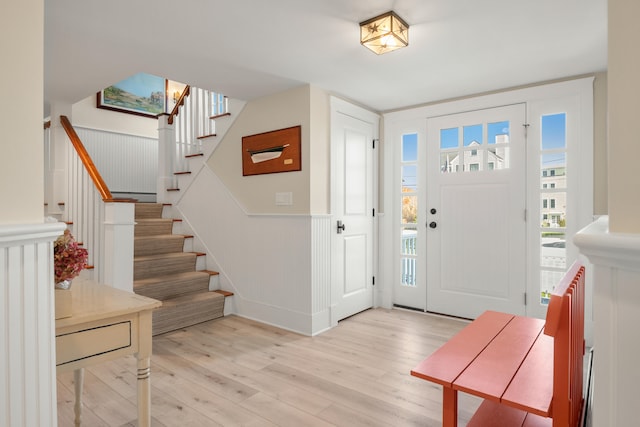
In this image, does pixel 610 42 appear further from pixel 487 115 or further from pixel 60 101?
pixel 60 101

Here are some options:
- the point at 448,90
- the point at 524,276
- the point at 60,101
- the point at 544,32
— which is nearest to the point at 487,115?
the point at 448,90

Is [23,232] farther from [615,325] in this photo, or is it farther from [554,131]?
[554,131]

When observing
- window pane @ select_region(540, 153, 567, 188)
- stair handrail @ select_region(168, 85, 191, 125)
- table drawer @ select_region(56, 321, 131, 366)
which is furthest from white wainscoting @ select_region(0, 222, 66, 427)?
stair handrail @ select_region(168, 85, 191, 125)

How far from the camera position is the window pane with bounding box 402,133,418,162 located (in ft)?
13.1

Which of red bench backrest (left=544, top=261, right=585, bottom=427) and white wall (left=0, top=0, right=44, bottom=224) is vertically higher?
white wall (left=0, top=0, right=44, bottom=224)

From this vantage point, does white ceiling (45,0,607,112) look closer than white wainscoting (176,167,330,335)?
Yes

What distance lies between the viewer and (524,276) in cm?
334

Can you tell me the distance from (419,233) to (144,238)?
2936mm

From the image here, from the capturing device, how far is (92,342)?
53.3 inches

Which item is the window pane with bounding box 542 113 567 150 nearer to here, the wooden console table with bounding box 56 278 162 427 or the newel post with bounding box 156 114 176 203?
the wooden console table with bounding box 56 278 162 427

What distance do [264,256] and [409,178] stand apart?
5.86 feet

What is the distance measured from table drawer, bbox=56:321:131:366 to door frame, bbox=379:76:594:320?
3101mm

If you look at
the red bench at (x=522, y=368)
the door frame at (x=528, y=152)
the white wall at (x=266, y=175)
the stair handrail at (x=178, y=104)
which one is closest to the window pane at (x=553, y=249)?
the door frame at (x=528, y=152)

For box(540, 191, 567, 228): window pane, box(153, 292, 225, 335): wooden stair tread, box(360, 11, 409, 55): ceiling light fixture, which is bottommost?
box(153, 292, 225, 335): wooden stair tread
